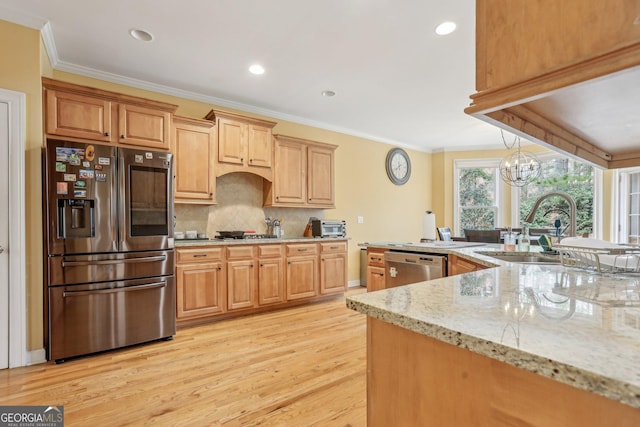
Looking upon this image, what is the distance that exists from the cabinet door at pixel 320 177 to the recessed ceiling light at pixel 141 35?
89.1 inches

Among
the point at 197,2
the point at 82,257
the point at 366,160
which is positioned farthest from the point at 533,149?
the point at 82,257

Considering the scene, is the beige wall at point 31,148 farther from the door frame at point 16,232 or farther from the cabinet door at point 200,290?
the cabinet door at point 200,290

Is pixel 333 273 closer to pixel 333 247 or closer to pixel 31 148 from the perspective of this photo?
pixel 333 247

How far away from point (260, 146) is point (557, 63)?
3604 millimetres

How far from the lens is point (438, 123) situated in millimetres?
5016

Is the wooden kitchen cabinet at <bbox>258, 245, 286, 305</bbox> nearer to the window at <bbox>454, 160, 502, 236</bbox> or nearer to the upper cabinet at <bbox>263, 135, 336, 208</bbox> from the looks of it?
the upper cabinet at <bbox>263, 135, 336, 208</bbox>

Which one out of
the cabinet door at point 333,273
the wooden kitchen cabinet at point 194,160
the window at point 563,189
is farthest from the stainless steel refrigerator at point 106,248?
the window at point 563,189

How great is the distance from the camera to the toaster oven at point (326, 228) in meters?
4.48

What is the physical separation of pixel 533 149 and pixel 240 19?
5660 mm

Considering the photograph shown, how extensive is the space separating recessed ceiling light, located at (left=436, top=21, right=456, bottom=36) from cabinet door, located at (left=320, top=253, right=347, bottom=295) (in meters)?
2.82

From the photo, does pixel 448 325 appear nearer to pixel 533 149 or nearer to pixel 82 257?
pixel 82 257

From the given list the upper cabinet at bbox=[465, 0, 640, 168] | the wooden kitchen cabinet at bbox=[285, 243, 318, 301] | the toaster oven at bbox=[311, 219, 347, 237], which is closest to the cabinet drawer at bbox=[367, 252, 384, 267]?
the wooden kitchen cabinet at bbox=[285, 243, 318, 301]

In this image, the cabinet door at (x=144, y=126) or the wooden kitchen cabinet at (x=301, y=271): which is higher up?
the cabinet door at (x=144, y=126)

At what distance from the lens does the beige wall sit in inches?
96.9
